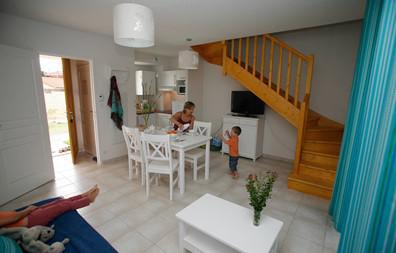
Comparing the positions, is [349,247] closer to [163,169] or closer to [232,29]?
[163,169]

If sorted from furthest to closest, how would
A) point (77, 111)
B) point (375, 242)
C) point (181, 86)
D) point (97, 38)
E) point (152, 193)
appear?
point (181, 86) → point (77, 111) → point (97, 38) → point (152, 193) → point (375, 242)

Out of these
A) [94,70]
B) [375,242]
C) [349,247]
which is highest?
[94,70]

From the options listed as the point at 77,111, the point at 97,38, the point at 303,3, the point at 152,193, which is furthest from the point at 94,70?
the point at 303,3

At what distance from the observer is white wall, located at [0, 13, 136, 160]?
2.71 m

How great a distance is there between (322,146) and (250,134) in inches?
54.6

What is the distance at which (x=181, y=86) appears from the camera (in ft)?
17.1

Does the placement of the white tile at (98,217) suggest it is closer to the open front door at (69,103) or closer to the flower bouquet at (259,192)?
the flower bouquet at (259,192)

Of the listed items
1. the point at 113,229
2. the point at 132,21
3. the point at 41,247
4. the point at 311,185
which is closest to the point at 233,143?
the point at 311,185

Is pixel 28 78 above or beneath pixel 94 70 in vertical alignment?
beneath

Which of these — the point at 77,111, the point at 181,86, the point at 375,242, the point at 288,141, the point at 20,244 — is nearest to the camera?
the point at 375,242

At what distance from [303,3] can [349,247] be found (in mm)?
2481

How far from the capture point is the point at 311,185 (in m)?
2.85

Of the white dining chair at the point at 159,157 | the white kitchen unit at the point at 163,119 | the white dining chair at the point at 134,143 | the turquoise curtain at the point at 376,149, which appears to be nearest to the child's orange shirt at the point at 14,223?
the white dining chair at the point at 159,157

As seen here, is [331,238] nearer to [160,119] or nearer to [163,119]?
[163,119]
